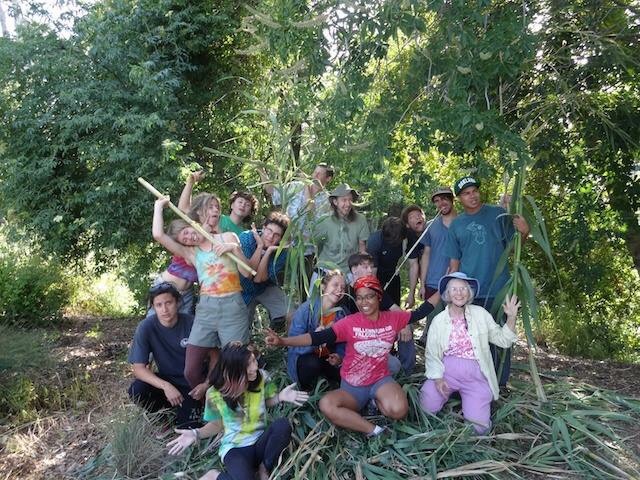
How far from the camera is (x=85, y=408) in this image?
436cm

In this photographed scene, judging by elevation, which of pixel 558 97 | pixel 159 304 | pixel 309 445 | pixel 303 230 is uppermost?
pixel 558 97

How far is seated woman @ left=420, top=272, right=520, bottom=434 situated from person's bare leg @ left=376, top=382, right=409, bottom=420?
208 millimetres

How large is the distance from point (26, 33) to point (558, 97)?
5.33 m

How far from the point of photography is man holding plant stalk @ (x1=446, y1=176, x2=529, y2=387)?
3.77 meters

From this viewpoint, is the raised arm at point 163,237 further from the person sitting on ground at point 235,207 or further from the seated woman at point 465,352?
the seated woman at point 465,352

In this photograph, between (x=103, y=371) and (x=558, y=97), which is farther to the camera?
(x=103, y=371)

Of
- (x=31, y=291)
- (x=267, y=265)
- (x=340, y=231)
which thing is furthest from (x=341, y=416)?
(x=31, y=291)

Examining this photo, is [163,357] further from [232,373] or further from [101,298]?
[101,298]

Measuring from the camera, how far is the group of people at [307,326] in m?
3.16

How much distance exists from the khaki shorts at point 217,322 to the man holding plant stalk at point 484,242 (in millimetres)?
1484

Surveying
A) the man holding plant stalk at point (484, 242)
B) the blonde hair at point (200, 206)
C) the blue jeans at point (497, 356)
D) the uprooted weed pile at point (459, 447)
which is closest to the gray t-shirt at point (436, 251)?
the man holding plant stalk at point (484, 242)

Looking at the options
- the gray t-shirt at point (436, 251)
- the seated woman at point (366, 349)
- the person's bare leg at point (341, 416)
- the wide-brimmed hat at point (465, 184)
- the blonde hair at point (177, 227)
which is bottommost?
the person's bare leg at point (341, 416)

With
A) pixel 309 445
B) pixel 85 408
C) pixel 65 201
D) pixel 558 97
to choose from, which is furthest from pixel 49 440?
pixel 558 97

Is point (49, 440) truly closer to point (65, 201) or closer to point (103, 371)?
point (103, 371)
